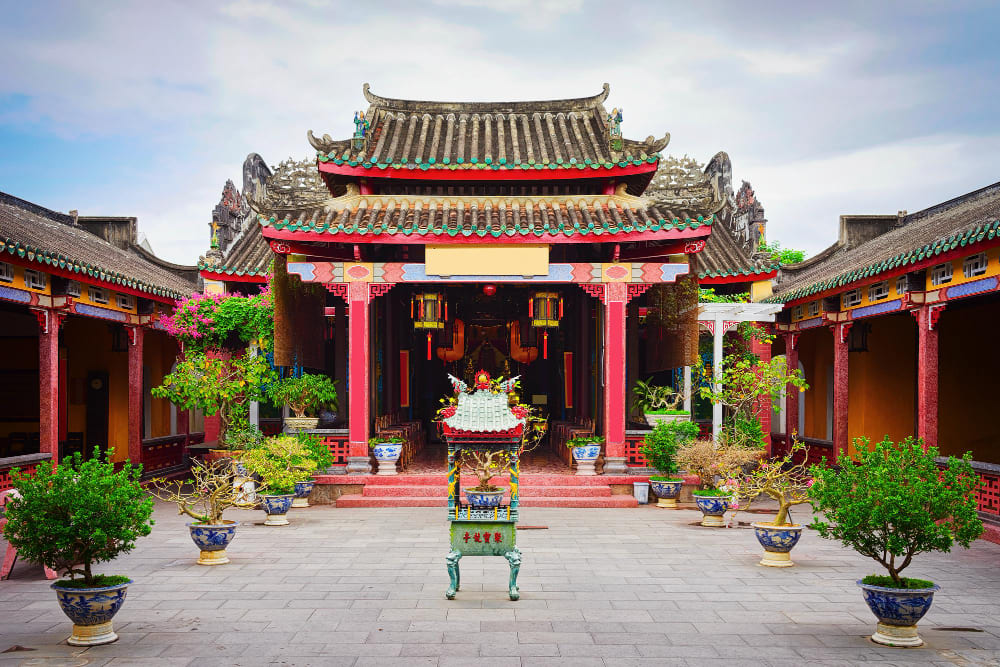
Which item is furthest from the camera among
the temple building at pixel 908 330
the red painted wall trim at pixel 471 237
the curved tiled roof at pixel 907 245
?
the red painted wall trim at pixel 471 237

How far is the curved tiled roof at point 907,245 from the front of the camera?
10.8 metres

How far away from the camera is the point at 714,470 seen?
12.3 metres

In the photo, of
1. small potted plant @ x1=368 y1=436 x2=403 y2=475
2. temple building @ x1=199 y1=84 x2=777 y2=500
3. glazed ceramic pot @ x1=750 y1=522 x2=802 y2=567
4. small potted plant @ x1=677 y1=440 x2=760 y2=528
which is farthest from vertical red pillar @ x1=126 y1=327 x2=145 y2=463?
glazed ceramic pot @ x1=750 y1=522 x2=802 y2=567

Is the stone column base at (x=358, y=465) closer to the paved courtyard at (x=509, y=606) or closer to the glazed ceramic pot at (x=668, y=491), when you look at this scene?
the paved courtyard at (x=509, y=606)

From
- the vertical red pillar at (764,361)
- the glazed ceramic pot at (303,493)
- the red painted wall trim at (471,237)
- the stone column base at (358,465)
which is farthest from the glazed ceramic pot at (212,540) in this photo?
the vertical red pillar at (764,361)

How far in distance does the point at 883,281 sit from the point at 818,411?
6.91 meters

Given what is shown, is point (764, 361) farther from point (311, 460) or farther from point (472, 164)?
point (311, 460)

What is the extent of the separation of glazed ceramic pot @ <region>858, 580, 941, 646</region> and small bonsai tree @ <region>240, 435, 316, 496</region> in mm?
7719

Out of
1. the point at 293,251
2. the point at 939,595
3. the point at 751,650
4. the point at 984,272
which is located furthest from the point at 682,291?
the point at 751,650

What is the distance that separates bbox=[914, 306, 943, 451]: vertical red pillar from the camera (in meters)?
11.7

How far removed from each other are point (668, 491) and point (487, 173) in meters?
6.13

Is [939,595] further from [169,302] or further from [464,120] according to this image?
[169,302]

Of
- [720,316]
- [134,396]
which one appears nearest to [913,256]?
[720,316]

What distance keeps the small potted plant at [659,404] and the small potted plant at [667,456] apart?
61cm
